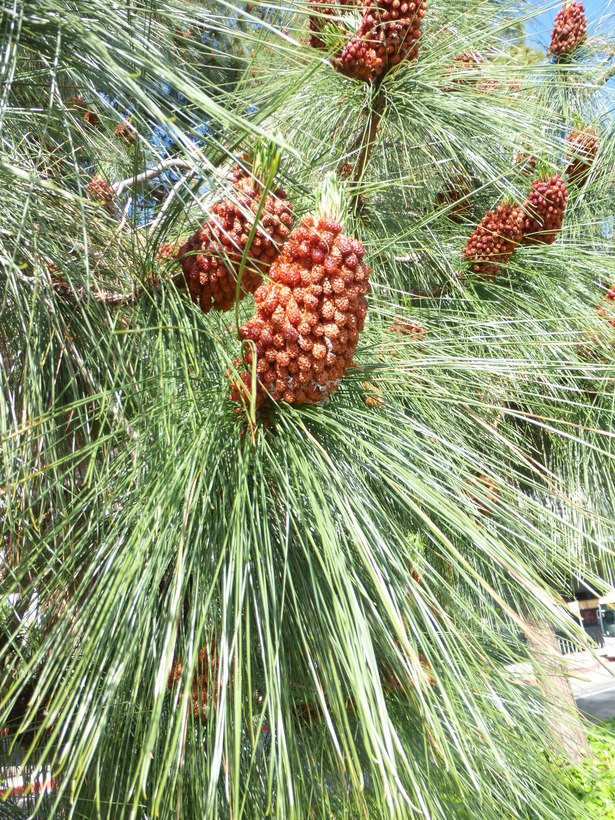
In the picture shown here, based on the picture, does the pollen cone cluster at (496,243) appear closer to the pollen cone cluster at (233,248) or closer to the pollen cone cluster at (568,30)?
the pollen cone cluster at (233,248)

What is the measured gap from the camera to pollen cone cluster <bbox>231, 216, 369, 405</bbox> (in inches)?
23.0

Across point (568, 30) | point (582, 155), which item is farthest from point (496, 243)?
point (568, 30)

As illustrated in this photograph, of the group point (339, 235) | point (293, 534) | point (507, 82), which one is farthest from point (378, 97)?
point (293, 534)

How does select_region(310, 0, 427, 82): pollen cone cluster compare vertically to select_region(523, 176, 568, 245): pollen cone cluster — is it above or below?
above

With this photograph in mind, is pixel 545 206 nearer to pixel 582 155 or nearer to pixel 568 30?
pixel 582 155

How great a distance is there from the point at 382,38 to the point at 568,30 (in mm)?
1499

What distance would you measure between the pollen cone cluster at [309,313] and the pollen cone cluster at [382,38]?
58 cm

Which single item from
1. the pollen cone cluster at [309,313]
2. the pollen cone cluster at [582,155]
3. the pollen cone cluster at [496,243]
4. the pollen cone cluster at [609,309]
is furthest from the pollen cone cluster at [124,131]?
the pollen cone cluster at [582,155]

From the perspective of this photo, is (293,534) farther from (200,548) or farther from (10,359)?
(10,359)

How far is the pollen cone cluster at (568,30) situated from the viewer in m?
2.25

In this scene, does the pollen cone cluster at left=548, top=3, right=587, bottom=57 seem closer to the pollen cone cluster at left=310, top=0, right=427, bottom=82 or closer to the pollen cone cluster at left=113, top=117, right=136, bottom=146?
the pollen cone cluster at left=310, top=0, right=427, bottom=82

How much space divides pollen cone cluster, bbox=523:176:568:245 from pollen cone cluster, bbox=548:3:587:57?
1.12 metres

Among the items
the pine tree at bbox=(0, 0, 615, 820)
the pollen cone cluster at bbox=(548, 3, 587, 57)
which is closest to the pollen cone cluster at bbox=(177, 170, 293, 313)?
the pine tree at bbox=(0, 0, 615, 820)

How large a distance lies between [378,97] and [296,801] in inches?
41.4
